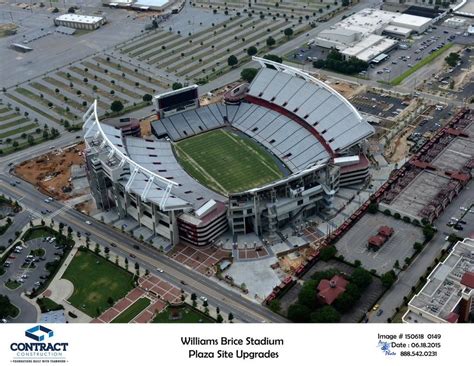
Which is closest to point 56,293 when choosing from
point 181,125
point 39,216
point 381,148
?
point 39,216

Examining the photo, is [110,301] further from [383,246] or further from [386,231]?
[386,231]

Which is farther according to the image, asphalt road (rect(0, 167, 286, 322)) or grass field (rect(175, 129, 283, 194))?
grass field (rect(175, 129, 283, 194))

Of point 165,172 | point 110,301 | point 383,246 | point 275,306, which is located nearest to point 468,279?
point 383,246

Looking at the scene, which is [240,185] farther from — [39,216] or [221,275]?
[39,216]

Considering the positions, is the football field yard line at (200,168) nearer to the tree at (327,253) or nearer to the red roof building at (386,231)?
the tree at (327,253)
